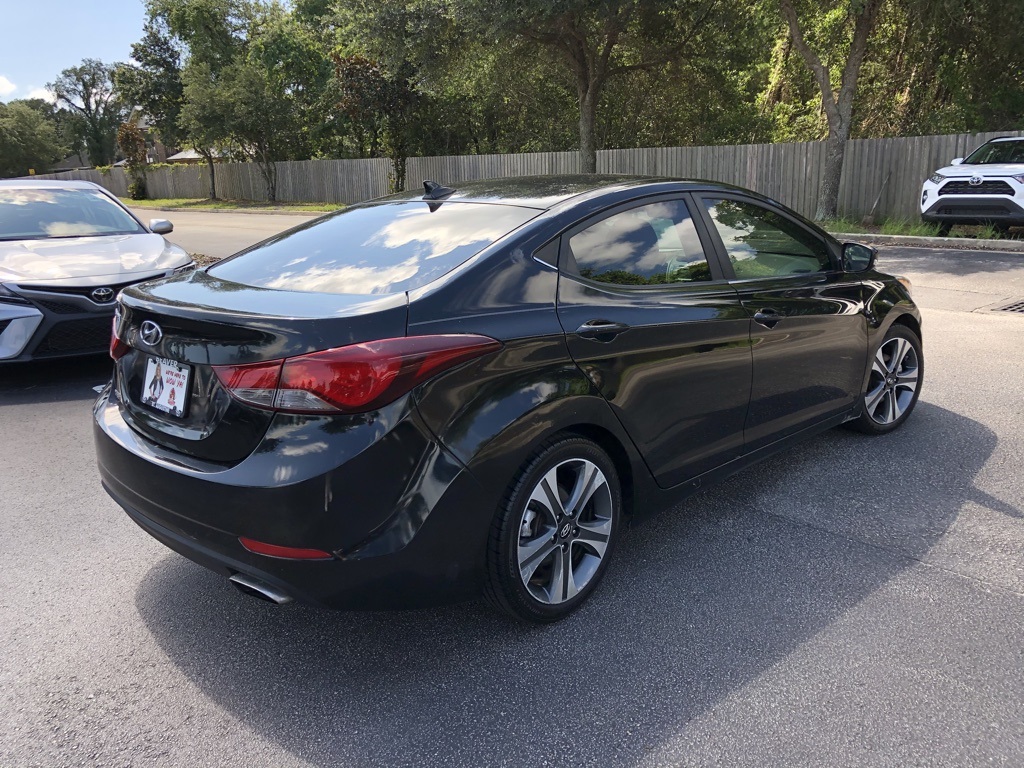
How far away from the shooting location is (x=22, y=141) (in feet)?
247

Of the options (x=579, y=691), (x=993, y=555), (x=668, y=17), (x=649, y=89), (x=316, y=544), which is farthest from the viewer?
(x=649, y=89)

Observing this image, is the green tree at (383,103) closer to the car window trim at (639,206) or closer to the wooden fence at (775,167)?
the wooden fence at (775,167)

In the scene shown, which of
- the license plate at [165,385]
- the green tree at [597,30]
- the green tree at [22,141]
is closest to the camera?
the license plate at [165,385]

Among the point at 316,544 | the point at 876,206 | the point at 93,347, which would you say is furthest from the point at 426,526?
the point at 876,206

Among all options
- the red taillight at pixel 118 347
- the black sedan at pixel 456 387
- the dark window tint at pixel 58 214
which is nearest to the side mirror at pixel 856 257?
the black sedan at pixel 456 387

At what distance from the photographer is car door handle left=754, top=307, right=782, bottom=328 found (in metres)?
3.61

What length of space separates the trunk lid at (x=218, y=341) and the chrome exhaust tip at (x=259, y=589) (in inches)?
15.4

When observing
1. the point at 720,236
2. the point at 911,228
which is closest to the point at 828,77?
the point at 911,228

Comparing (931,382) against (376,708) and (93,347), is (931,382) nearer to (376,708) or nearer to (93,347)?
(376,708)

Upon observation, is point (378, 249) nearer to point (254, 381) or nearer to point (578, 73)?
point (254, 381)

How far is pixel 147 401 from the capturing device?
2850 mm

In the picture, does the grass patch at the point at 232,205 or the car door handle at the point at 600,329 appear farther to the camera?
the grass patch at the point at 232,205

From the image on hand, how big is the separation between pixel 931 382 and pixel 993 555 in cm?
288

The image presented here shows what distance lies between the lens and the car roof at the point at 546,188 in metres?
3.26
